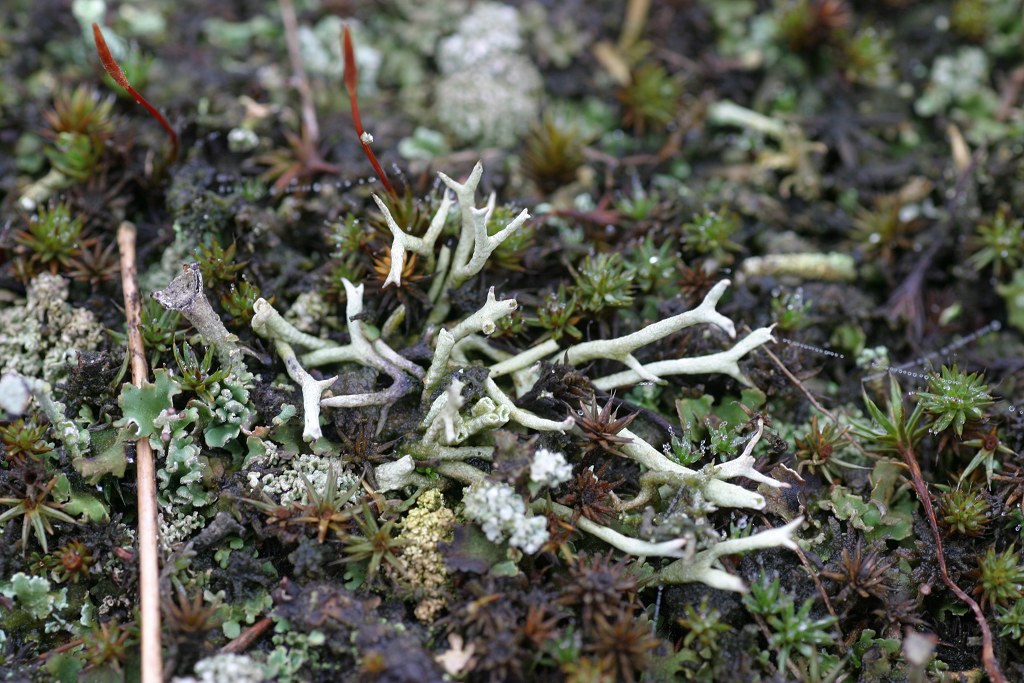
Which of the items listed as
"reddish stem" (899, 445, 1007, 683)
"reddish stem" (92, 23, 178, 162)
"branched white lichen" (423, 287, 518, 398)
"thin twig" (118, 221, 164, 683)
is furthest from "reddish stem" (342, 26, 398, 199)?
"reddish stem" (899, 445, 1007, 683)

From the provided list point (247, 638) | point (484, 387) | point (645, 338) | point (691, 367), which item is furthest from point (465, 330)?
point (247, 638)

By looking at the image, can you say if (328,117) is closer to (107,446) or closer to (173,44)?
(173,44)

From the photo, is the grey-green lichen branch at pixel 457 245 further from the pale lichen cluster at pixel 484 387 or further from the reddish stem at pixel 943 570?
the reddish stem at pixel 943 570

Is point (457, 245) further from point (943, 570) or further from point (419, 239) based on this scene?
point (943, 570)

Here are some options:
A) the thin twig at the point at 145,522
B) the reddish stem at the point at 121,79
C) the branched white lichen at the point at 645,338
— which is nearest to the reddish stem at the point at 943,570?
the branched white lichen at the point at 645,338

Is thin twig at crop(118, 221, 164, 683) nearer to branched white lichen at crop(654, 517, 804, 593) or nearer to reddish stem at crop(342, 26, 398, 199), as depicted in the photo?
reddish stem at crop(342, 26, 398, 199)

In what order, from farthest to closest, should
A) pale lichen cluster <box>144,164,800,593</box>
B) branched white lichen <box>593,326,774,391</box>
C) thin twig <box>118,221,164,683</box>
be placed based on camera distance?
branched white lichen <box>593,326,774,391</box>, pale lichen cluster <box>144,164,800,593</box>, thin twig <box>118,221,164,683</box>
